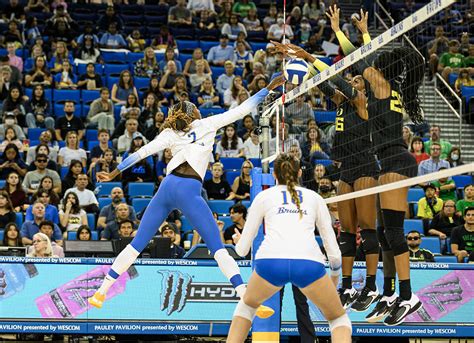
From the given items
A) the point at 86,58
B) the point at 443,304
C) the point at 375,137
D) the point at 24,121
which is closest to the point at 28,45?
the point at 86,58

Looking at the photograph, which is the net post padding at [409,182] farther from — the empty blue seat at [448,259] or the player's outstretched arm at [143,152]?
the empty blue seat at [448,259]

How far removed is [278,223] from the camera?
27.0 feet

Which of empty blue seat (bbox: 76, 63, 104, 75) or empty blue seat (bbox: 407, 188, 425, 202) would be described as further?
empty blue seat (bbox: 76, 63, 104, 75)

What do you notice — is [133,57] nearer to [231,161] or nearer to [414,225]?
[231,161]

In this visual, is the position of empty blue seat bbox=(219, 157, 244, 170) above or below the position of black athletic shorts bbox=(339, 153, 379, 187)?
above

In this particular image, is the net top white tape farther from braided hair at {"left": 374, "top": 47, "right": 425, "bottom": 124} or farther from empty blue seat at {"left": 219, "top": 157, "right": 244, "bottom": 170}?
empty blue seat at {"left": 219, "top": 157, "right": 244, "bottom": 170}

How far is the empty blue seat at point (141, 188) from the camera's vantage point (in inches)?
641

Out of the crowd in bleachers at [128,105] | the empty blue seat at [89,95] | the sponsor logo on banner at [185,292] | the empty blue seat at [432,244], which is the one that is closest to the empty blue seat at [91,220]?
the crowd in bleachers at [128,105]

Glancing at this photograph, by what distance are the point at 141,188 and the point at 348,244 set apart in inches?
269

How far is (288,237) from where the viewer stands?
8102mm

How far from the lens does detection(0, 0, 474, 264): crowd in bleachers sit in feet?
48.6

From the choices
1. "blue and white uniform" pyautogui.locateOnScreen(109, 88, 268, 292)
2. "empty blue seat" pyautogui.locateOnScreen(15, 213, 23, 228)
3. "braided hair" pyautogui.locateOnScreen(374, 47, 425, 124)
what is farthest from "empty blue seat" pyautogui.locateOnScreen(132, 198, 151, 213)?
"braided hair" pyautogui.locateOnScreen(374, 47, 425, 124)

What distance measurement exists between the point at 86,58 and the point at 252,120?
4.23 meters

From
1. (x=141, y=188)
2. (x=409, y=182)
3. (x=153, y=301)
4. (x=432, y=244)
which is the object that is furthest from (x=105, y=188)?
(x=409, y=182)
